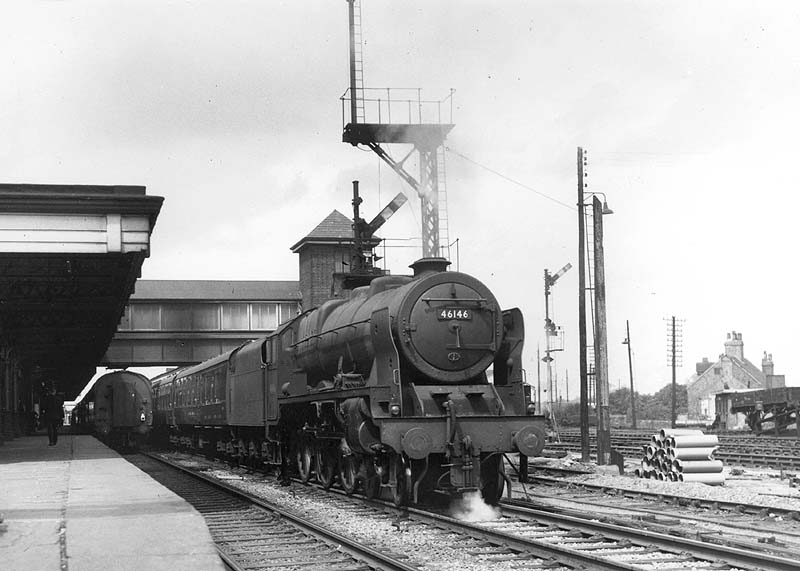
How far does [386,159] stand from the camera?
25562 mm

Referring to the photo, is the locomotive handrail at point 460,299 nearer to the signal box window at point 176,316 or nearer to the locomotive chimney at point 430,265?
the locomotive chimney at point 430,265

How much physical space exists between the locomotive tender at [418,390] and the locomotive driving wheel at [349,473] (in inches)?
0.6

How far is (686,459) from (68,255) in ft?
36.0

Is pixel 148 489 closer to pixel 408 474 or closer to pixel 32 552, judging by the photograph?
pixel 408 474

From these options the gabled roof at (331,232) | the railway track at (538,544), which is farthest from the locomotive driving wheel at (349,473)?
the gabled roof at (331,232)

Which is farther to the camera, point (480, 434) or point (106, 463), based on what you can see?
point (106, 463)

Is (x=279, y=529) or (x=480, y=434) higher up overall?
(x=480, y=434)

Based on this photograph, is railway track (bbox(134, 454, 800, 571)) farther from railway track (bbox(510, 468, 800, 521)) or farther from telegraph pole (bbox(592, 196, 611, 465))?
telegraph pole (bbox(592, 196, 611, 465))

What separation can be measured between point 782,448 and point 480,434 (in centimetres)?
1541

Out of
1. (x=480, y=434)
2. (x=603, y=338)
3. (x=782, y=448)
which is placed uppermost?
(x=603, y=338)

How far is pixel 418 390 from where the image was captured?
11.4 meters

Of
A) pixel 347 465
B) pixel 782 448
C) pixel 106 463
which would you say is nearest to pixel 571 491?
pixel 347 465

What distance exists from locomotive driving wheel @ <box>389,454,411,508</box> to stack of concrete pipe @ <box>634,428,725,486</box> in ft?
20.1

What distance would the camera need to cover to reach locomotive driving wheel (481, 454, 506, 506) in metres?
11.5
